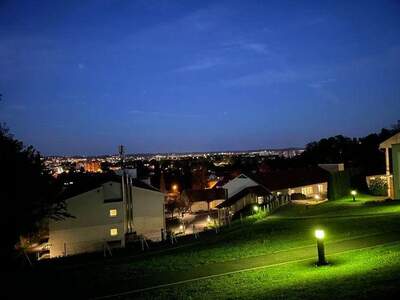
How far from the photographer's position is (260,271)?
11930 millimetres

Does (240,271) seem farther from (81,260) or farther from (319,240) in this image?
(81,260)

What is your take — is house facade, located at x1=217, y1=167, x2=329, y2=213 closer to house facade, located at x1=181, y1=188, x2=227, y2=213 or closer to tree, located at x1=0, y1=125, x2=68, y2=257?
house facade, located at x1=181, y1=188, x2=227, y2=213

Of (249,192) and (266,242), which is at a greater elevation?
(249,192)

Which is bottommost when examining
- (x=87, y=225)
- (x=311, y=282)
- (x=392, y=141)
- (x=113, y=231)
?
(x=113, y=231)

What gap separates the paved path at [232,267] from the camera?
453 inches

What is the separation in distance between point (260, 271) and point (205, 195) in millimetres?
60143

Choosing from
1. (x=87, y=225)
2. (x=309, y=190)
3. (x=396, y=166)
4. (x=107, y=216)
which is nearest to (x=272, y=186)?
(x=309, y=190)

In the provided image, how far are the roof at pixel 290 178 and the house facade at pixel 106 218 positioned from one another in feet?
62.8

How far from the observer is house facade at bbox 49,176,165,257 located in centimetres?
3672

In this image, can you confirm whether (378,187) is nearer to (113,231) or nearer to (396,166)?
(396,166)

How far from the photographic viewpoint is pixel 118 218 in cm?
3872

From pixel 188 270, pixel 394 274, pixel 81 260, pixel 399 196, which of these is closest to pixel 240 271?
pixel 188 270

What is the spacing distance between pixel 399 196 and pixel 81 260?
20.6 metres

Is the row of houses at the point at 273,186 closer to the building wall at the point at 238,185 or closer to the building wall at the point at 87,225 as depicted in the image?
the building wall at the point at 238,185
